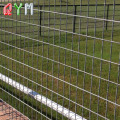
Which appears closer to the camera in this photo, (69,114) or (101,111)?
(69,114)

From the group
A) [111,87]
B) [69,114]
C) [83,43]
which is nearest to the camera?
[69,114]

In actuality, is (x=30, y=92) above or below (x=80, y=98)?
above

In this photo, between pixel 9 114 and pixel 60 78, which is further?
pixel 60 78

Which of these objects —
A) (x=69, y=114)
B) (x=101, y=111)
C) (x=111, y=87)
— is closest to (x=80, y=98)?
(x=101, y=111)

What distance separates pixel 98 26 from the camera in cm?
1188

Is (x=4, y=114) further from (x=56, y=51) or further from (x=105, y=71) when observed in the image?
(x=56, y=51)

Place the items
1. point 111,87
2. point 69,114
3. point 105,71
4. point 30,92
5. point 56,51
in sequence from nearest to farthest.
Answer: point 69,114
point 30,92
point 111,87
point 105,71
point 56,51

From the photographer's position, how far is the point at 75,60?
6.13m

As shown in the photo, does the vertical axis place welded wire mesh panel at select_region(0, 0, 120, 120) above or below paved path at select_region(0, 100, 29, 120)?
above

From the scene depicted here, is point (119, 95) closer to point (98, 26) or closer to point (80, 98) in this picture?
point (80, 98)

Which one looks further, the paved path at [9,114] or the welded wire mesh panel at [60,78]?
the paved path at [9,114]

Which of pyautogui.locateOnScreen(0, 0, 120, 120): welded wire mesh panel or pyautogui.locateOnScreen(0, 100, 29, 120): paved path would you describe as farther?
pyautogui.locateOnScreen(0, 100, 29, 120): paved path

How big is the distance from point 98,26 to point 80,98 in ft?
26.9

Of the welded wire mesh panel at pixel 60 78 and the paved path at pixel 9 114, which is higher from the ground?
the welded wire mesh panel at pixel 60 78
